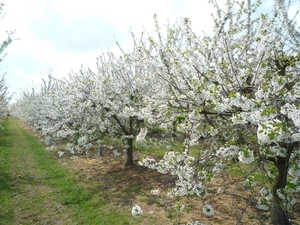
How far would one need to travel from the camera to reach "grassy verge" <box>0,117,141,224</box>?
6.27 metres

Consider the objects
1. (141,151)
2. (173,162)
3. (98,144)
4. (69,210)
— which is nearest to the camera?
(173,162)

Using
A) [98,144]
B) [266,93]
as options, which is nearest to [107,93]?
[98,144]

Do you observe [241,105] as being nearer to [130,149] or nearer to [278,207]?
[278,207]

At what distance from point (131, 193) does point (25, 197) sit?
3542mm

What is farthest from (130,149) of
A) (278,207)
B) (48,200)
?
(278,207)

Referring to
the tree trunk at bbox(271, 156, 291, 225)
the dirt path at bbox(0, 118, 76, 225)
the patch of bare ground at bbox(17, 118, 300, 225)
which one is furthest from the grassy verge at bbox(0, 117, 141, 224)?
the tree trunk at bbox(271, 156, 291, 225)

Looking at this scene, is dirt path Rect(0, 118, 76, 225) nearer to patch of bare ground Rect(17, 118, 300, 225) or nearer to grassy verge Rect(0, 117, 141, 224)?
grassy verge Rect(0, 117, 141, 224)

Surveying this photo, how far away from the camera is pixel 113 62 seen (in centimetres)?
1080

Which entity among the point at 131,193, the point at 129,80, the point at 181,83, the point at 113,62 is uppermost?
the point at 113,62

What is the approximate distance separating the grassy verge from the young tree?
9.14 feet

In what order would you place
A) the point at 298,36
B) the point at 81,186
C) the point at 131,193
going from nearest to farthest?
the point at 298,36, the point at 131,193, the point at 81,186

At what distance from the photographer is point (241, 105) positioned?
2.96 m

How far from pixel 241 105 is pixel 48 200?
22.8 feet

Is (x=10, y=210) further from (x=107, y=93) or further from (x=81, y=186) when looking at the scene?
(x=107, y=93)
